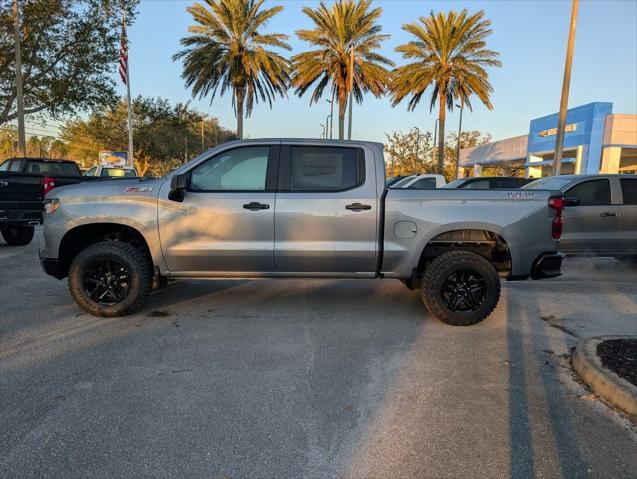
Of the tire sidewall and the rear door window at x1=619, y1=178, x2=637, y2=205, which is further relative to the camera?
the rear door window at x1=619, y1=178, x2=637, y2=205

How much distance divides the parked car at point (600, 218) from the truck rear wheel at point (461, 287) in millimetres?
3925

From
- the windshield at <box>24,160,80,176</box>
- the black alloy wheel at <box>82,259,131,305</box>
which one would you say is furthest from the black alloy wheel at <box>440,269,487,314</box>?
the windshield at <box>24,160,80,176</box>

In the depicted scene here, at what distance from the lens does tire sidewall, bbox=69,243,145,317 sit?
17.1 ft

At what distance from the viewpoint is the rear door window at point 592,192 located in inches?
334

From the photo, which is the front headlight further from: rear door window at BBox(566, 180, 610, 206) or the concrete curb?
rear door window at BBox(566, 180, 610, 206)

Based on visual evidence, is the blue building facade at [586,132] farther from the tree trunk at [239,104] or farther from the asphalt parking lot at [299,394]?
the asphalt parking lot at [299,394]

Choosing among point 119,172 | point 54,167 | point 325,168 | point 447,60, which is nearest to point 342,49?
point 447,60

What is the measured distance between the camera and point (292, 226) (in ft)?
17.0

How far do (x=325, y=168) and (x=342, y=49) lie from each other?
23.8 meters

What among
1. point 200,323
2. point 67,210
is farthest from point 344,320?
point 67,210

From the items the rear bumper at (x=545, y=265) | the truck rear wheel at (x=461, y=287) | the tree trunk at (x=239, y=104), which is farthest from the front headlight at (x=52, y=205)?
the tree trunk at (x=239, y=104)

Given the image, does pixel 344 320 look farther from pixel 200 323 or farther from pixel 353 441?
pixel 353 441

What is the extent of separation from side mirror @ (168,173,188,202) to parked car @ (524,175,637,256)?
21.4 feet

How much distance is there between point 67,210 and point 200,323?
1912 millimetres
